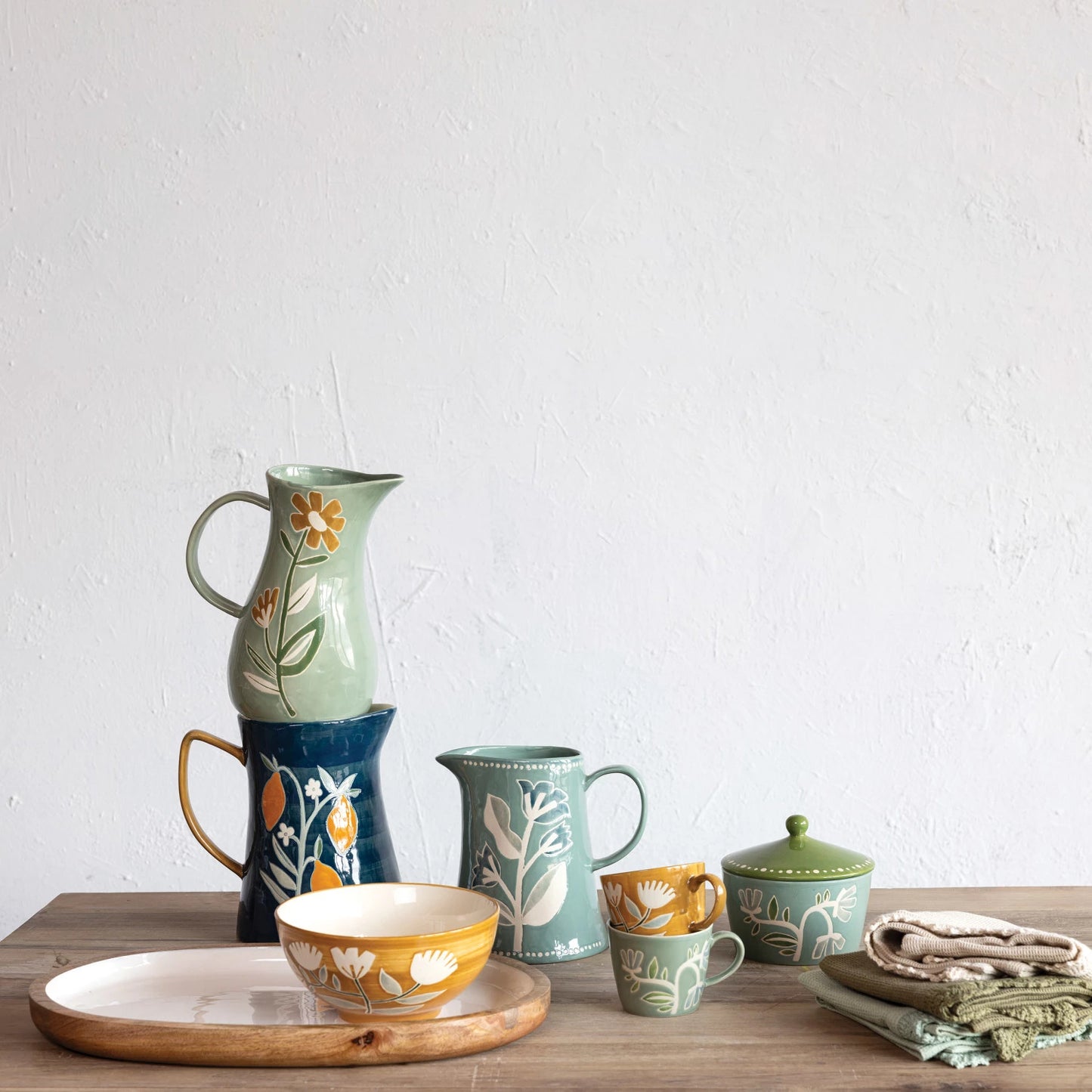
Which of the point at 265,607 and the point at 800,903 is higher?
the point at 265,607

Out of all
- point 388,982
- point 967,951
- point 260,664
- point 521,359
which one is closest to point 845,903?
point 967,951

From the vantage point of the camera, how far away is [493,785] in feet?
2.74

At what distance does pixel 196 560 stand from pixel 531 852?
1.13 ft

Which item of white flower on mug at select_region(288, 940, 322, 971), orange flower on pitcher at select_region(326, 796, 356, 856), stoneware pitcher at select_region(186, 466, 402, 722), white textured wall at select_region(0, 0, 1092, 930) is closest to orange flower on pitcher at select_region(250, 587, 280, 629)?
stoneware pitcher at select_region(186, 466, 402, 722)

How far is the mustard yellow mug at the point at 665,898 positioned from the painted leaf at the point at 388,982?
16cm

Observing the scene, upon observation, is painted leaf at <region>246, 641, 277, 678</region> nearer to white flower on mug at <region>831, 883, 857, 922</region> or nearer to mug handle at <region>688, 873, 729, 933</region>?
mug handle at <region>688, 873, 729, 933</region>

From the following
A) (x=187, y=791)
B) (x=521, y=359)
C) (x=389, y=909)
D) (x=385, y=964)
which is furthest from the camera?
(x=521, y=359)

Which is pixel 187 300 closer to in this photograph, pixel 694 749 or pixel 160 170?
pixel 160 170

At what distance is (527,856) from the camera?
32.5 inches

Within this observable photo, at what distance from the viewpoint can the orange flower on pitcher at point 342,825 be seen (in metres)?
0.84

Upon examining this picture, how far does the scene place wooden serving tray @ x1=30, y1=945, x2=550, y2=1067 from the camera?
65 cm

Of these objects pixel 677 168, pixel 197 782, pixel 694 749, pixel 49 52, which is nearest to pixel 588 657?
pixel 694 749

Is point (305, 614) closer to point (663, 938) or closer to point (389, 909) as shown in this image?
point (389, 909)

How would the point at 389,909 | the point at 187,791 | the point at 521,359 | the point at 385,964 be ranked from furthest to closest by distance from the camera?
the point at 521,359, the point at 187,791, the point at 389,909, the point at 385,964
